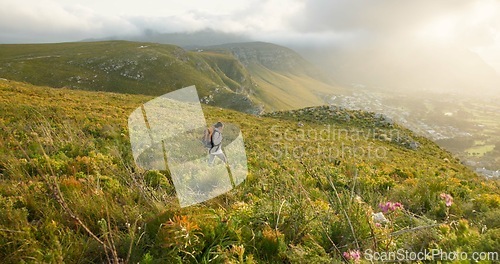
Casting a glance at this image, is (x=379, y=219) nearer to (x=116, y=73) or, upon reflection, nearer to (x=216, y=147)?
(x=216, y=147)

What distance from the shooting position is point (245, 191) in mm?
5523

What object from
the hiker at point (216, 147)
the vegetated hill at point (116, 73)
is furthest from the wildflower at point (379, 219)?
the vegetated hill at point (116, 73)

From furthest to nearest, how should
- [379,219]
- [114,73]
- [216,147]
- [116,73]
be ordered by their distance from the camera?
[116,73] → [114,73] → [216,147] → [379,219]

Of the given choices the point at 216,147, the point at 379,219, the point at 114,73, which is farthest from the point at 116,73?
the point at 379,219

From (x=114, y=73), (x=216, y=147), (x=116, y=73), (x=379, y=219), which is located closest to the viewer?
(x=379, y=219)

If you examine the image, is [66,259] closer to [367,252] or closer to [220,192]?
[220,192]

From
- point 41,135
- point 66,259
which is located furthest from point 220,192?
point 41,135

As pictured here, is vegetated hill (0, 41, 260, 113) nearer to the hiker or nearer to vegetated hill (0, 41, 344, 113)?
vegetated hill (0, 41, 344, 113)

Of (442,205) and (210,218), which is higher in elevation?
(210,218)

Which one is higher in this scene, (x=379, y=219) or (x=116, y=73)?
(x=379, y=219)

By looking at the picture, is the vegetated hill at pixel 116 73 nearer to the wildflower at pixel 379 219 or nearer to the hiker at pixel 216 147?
the hiker at pixel 216 147

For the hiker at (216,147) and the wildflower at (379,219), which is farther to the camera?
the hiker at (216,147)

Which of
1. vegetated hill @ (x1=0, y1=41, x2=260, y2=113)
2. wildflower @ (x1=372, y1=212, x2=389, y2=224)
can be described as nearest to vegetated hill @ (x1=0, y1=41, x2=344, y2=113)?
vegetated hill @ (x1=0, y1=41, x2=260, y2=113)

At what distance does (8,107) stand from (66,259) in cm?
1621
